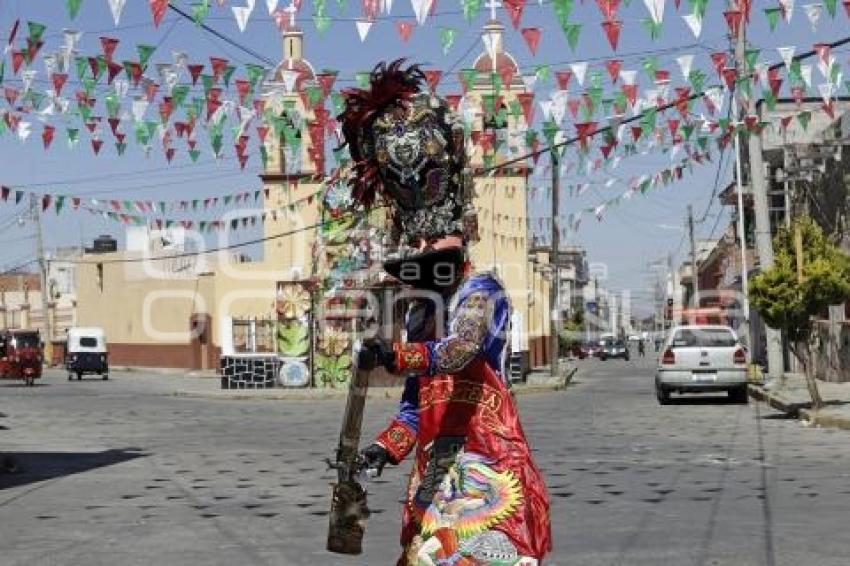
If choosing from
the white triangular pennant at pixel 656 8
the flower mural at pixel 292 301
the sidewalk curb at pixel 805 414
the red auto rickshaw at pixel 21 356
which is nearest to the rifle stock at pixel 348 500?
the white triangular pennant at pixel 656 8

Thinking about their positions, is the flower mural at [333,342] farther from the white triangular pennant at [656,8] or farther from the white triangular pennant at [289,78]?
the white triangular pennant at [656,8]

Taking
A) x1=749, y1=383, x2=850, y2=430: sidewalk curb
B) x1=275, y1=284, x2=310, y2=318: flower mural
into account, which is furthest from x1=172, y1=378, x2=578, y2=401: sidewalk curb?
x1=749, y1=383, x2=850, y2=430: sidewalk curb

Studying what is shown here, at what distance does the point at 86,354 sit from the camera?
2127 inches

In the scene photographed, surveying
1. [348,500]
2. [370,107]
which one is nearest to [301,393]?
[370,107]

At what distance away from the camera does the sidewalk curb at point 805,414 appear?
19422mm

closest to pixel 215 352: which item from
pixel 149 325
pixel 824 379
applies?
pixel 149 325

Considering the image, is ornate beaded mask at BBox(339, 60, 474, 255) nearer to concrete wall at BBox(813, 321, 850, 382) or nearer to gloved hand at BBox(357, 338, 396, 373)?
gloved hand at BBox(357, 338, 396, 373)

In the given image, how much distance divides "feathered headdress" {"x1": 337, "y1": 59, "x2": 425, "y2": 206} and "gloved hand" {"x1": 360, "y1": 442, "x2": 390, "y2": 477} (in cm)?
81

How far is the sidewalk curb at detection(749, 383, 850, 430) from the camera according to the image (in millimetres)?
19422

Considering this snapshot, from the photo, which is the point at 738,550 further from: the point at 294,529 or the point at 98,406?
the point at 98,406

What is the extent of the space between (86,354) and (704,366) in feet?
113

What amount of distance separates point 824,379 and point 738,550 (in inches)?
1074

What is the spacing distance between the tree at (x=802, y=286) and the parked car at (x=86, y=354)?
36.6 m

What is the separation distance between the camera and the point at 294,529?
9766 millimetres
